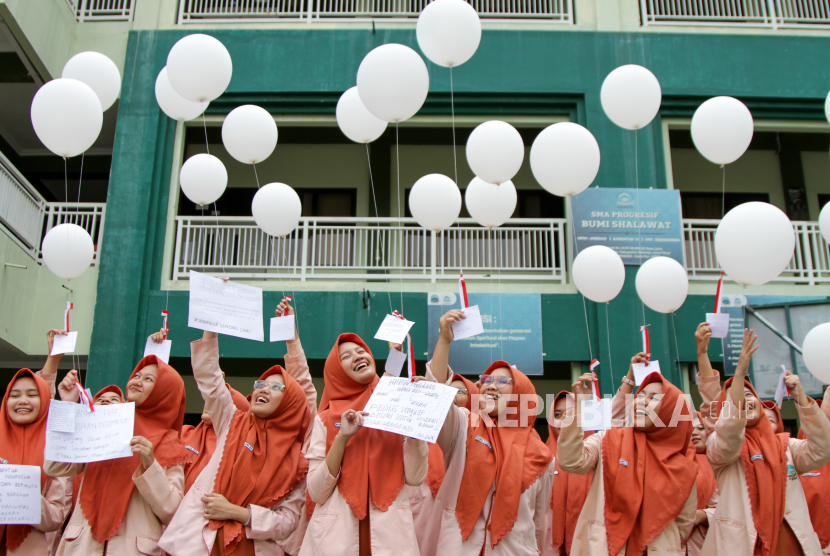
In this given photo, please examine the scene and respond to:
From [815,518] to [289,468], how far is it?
10.3ft

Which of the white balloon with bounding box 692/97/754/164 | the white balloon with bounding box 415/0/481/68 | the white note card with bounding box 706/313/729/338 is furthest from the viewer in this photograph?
the white balloon with bounding box 692/97/754/164

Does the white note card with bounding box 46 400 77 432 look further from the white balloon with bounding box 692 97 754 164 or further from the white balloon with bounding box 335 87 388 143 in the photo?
the white balloon with bounding box 692 97 754 164

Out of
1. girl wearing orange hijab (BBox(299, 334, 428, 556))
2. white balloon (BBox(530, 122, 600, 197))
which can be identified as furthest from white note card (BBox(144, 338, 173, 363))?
white balloon (BBox(530, 122, 600, 197))

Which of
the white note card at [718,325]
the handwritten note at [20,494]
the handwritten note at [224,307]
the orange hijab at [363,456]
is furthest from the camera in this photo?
the white note card at [718,325]

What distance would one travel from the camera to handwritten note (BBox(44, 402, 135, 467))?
3.52 m

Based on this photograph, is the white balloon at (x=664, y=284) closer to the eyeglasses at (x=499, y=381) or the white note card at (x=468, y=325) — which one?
the eyeglasses at (x=499, y=381)

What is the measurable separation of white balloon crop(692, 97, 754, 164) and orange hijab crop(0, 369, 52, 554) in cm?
500

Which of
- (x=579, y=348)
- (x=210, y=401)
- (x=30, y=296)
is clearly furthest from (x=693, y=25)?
(x=30, y=296)

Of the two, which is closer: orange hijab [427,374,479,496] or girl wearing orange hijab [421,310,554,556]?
girl wearing orange hijab [421,310,554,556]

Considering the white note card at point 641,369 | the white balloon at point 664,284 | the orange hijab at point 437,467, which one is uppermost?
the white balloon at point 664,284

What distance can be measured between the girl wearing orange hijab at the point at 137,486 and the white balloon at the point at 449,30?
268cm

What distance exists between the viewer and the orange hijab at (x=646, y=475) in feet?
11.7

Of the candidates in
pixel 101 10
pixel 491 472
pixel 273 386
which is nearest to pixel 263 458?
pixel 273 386

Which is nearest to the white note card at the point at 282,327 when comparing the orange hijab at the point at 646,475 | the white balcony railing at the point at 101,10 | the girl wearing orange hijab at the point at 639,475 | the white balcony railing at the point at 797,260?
the girl wearing orange hijab at the point at 639,475
